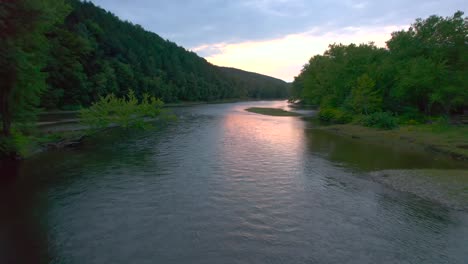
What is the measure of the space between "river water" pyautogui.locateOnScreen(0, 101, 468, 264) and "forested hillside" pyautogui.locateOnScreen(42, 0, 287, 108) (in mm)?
44680

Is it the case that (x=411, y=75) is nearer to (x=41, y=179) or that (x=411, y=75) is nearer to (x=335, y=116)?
(x=335, y=116)

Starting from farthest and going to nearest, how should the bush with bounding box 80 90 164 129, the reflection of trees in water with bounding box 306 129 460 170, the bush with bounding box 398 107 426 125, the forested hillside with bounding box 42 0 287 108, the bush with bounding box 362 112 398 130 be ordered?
the forested hillside with bounding box 42 0 287 108 → the bush with bounding box 398 107 426 125 → the bush with bounding box 362 112 398 130 → the bush with bounding box 80 90 164 129 → the reflection of trees in water with bounding box 306 129 460 170

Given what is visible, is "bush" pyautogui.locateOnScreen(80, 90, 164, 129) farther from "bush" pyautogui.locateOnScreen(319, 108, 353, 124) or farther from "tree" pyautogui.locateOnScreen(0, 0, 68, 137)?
"bush" pyautogui.locateOnScreen(319, 108, 353, 124)

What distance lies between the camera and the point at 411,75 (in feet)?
153

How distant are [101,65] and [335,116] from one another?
73.1 metres

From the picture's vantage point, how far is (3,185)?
18.3m

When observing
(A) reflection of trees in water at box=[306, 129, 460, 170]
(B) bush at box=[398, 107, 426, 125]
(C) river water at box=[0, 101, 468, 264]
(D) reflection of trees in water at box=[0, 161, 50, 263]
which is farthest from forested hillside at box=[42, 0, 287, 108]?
(B) bush at box=[398, 107, 426, 125]

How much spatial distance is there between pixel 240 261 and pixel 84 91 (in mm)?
82019

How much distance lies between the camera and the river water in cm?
1123

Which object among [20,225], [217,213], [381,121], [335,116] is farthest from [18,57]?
[335,116]

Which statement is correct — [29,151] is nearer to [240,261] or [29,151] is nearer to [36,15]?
[36,15]

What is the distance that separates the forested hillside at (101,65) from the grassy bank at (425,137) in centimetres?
5459

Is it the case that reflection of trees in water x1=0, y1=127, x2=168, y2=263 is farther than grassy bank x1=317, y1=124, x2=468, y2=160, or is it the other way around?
grassy bank x1=317, y1=124, x2=468, y2=160

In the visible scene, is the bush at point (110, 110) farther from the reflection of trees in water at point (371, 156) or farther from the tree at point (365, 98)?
the tree at point (365, 98)
